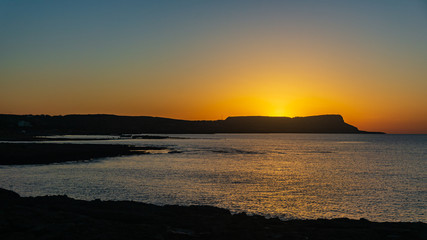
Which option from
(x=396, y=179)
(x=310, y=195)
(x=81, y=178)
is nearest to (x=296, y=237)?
(x=310, y=195)

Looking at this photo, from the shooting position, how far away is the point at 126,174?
149 feet

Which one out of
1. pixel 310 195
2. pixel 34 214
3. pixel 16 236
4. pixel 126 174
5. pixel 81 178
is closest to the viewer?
pixel 16 236

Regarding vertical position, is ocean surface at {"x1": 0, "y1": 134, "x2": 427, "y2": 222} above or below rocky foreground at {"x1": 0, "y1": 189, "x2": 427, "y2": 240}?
below

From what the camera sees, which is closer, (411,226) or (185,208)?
(411,226)

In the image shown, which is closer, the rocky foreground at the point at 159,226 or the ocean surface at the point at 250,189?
the rocky foreground at the point at 159,226

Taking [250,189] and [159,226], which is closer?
[159,226]

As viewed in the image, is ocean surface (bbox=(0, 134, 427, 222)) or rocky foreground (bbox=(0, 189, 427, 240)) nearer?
rocky foreground (bbox=(0, 189, 427, 240))

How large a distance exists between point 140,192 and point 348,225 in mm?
20216

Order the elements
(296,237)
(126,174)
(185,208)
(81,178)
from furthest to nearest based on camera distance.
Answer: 1. (126,174)
2. (81,178)
3. (185,208)
4. (296,237)

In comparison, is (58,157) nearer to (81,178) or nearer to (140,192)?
(81,178)

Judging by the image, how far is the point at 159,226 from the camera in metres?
16.0

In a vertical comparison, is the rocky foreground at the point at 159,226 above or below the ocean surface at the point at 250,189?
above

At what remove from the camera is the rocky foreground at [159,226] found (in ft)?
47.4

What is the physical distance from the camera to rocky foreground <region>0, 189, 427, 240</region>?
14.4 meters
